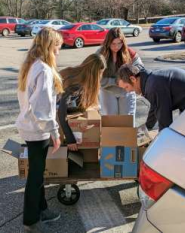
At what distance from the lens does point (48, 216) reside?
134 inches

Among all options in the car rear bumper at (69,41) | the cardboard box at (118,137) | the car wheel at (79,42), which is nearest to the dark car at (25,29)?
the car wheel at (79,42)

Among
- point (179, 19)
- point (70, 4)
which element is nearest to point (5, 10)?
point (70, 4)

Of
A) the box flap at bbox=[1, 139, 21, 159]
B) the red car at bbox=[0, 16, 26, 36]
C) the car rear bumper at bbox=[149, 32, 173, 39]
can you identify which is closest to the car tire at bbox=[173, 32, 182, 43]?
the car rear bumper at bbox=[149, 32, 173, 39]

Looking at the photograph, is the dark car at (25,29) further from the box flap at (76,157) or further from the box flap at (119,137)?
the box flap at (119,137)

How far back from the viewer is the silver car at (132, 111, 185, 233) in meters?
1.73

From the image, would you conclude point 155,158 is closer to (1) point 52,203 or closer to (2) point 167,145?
(2) point 167,145

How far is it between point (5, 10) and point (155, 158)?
56.4 m

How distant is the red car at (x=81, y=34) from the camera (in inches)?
907

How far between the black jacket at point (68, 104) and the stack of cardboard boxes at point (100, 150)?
132 millimetres

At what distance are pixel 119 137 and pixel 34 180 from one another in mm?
873

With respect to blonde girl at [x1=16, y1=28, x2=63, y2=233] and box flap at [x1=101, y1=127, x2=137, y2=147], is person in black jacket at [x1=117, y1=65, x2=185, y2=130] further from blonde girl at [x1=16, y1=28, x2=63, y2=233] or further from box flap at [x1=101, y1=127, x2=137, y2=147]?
blonde girl at [x1=16, y1=28, x2=63, y2=233]

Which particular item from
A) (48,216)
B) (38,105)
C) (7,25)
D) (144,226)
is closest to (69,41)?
(7,25)

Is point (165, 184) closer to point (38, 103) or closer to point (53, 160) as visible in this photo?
point (38, 103)

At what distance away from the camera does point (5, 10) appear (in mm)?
54594
